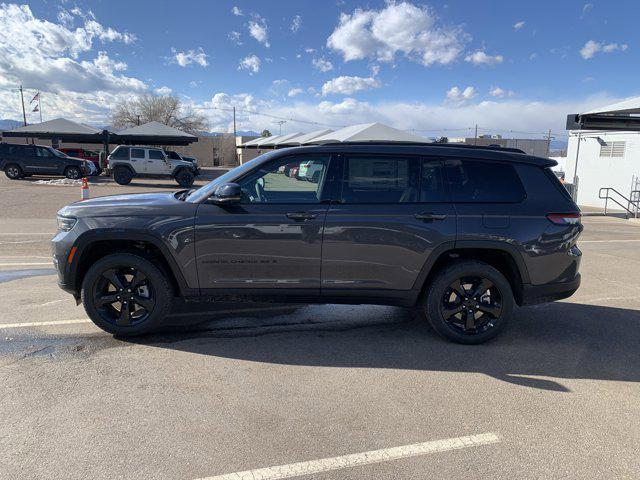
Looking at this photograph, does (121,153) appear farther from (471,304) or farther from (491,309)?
(491,309)

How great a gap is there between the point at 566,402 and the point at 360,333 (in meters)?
1.85

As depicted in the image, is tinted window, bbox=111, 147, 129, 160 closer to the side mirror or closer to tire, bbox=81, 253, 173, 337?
tire, bbox=81, 253, 173, 337

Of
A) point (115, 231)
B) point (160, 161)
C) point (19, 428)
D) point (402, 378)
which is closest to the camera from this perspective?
point (19, 428)

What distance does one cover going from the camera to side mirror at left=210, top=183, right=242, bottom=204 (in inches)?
148

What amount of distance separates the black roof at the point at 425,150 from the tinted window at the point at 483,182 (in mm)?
75

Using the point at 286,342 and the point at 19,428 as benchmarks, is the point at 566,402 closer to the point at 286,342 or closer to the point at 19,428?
the point at 286,342

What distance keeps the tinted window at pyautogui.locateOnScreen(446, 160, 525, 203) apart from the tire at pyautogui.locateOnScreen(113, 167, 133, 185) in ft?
71.0

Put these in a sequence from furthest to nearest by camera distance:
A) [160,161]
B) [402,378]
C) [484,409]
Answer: [160,161], [402,378], [484,409]

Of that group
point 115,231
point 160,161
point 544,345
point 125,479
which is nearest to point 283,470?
point 125,479

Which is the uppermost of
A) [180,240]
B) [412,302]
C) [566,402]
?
[180,240]

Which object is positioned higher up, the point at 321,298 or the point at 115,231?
the point at 115,231

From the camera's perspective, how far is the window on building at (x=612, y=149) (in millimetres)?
21047

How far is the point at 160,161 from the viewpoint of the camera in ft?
75.0

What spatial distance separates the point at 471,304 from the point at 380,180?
4.69ft
